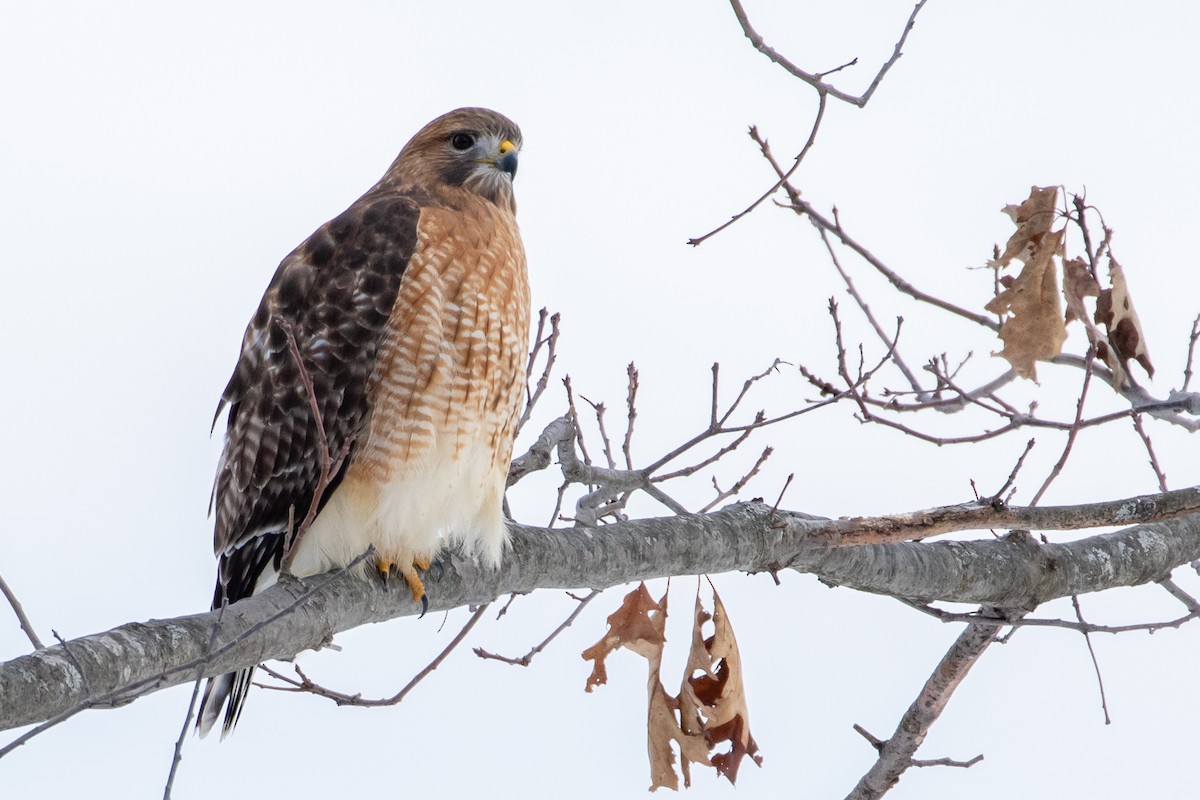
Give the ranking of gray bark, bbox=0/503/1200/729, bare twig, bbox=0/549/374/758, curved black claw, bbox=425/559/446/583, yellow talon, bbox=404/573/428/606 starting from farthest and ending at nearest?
curved black claw, bbox=425/559/446/583, yellow talon, bbox=404/573/428/606, gray bark, bbox=0/503/1200/729, bare twig, bbox=0/549/374/758

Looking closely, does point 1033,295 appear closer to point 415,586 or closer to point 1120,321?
point 1120,321

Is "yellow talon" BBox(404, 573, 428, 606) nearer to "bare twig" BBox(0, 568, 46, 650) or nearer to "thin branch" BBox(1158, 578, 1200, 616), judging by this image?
"bare twig" BBox(0, 568, 46, 650)

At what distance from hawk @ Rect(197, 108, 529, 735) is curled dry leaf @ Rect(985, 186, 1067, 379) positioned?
5.27 feet

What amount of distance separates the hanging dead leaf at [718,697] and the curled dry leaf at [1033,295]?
121 centimetres

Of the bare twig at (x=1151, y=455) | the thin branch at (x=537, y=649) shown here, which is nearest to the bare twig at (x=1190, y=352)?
the bare twig at (x=1151, y=455)

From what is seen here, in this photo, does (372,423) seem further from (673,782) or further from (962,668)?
(962,668)

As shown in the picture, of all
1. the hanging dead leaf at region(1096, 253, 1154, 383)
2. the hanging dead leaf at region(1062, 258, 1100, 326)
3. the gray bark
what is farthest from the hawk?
the hanging dead leaf at region(1096, 253, 1154, 383)

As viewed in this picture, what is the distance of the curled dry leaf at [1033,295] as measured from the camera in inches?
140

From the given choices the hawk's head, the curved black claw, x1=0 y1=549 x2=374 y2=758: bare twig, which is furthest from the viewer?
the hawk's head

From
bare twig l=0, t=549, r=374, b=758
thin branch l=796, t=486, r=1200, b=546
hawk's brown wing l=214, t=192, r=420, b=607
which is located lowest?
bare twig l=0, t=549, r=374, b=758

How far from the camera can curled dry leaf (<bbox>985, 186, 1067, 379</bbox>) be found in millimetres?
3566

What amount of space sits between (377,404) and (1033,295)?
200cm

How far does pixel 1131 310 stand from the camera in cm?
365

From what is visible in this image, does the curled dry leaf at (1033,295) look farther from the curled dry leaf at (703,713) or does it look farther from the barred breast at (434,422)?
the barred breast at (434,422)
